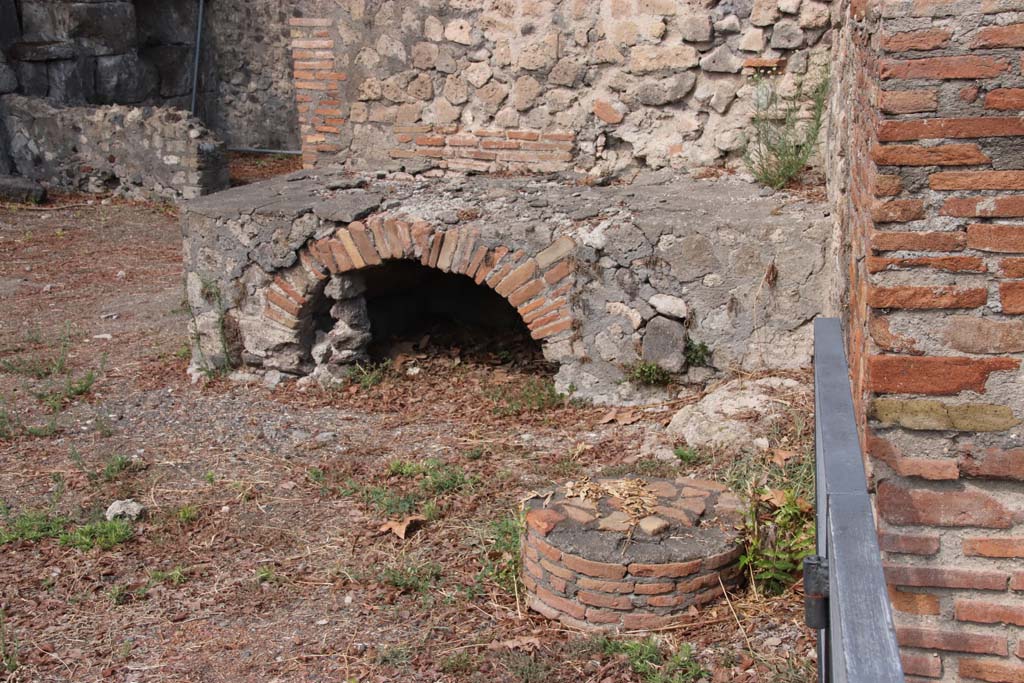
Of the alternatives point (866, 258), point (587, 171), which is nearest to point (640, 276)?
point (587, 171)

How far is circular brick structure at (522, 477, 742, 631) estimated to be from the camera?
10.9 feet

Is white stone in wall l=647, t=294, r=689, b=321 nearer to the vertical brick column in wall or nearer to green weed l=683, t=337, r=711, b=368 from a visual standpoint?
green weed l=683, t=337, r=711, b=368

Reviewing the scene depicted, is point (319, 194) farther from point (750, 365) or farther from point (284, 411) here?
point (750, 365)

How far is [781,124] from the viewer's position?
561cm

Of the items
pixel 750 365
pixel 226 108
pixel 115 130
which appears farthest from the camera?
pixel 226 108

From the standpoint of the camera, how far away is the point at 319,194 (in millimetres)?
5965

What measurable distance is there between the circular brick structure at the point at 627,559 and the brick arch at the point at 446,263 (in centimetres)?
172

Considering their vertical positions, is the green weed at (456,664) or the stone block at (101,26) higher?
the stone block at (101,26)

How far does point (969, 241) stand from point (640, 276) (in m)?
2.64

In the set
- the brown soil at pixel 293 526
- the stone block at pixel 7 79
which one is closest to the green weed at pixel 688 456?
the brown soil at pixel 293 526

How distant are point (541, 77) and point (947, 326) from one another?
4.05 m

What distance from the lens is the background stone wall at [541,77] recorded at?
562 centimetres

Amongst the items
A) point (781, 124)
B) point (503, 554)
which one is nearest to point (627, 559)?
point (503, 554)

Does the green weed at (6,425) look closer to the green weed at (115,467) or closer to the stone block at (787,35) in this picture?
the green weed at (115,467)
